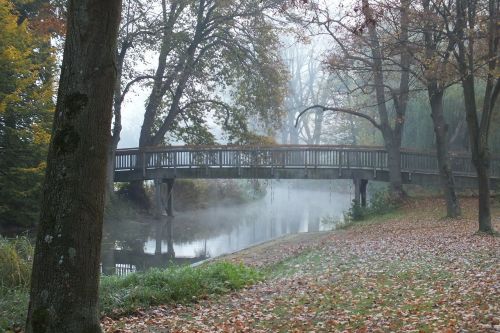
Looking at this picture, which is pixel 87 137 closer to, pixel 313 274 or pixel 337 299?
pixel 337 299

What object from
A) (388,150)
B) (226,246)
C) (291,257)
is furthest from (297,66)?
(291,257)

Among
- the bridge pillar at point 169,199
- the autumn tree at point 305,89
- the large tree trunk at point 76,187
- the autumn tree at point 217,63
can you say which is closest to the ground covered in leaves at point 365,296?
the large tree trunk at point 76,187

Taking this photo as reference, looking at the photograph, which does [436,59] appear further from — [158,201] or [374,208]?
[158,201]

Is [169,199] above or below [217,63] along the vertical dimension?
below

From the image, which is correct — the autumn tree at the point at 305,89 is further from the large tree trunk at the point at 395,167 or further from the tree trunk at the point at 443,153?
the tree trunk at the point at 443,153

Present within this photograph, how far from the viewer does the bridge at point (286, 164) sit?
28.4m

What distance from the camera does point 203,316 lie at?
312 inches

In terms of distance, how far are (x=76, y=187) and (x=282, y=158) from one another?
24.9 meters

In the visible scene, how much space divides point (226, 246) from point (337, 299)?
16233 millimetres

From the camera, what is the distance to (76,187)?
16.9ft

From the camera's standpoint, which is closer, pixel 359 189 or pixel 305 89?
pixel 359 189

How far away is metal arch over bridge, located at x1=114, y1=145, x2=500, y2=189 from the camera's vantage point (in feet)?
93.3

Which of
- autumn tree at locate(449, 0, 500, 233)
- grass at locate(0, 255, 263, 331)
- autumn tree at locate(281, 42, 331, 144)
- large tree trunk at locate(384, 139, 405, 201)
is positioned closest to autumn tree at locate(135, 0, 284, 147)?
large tree trunk at locate(384, 139, 405, 201)

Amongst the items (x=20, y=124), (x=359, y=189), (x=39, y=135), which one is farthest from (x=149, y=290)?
(x=359, y=189)
